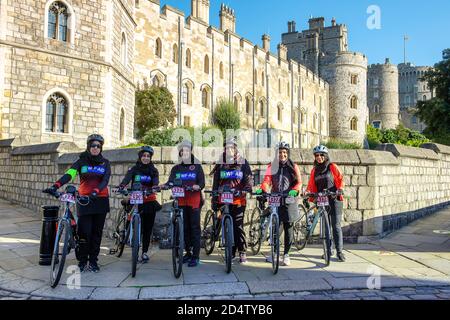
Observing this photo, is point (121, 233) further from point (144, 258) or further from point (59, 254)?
point (59, 254)

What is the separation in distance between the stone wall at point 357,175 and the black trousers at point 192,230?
1.45 m

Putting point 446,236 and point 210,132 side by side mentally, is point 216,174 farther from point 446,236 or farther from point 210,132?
point 210,132

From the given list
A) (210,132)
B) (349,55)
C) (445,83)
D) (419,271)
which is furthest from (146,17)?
(349,55)

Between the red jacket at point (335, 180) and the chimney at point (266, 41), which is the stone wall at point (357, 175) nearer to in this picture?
the red jacket at point (335, 180)

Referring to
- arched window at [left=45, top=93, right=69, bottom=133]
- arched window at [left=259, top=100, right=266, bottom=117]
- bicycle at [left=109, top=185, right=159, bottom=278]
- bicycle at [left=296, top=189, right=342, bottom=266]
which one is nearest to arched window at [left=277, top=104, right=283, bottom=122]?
arched window at [left=259, top=100, right=266, bottom=117]

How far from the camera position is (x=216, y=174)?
6.32 m

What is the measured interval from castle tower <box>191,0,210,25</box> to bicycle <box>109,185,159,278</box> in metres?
29.0

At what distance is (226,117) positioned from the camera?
1228 inches

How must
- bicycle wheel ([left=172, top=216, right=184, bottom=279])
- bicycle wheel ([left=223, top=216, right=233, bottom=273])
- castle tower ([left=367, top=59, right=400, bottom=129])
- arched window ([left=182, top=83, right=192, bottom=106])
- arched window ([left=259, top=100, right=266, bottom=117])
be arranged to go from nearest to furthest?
1. bicycle wheel ([left=172, top=216, right=184, bottom=279])
2. bicycle wheel ([left=223, top=216, right=233, bottom=273])
3. arched window ([left=182, top=83, right=192, bottom=106])
4. arched window ([left=259, top=100, right=266, bottom=117])
5. castle tower ([left=367, top=59, right=400, bottom=129])

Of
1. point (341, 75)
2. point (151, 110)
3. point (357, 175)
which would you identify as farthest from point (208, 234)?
point (341, 75)

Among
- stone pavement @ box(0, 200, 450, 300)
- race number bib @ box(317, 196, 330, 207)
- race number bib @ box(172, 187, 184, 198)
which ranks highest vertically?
race number bib @ box(172, 187, 184, 198)

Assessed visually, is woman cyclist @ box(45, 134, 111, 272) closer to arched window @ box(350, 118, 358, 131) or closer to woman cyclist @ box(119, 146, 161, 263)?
woman cyclist @ box(119, 146, 161, 263)

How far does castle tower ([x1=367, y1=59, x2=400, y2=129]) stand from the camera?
2746 inches

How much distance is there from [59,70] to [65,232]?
533 inches
